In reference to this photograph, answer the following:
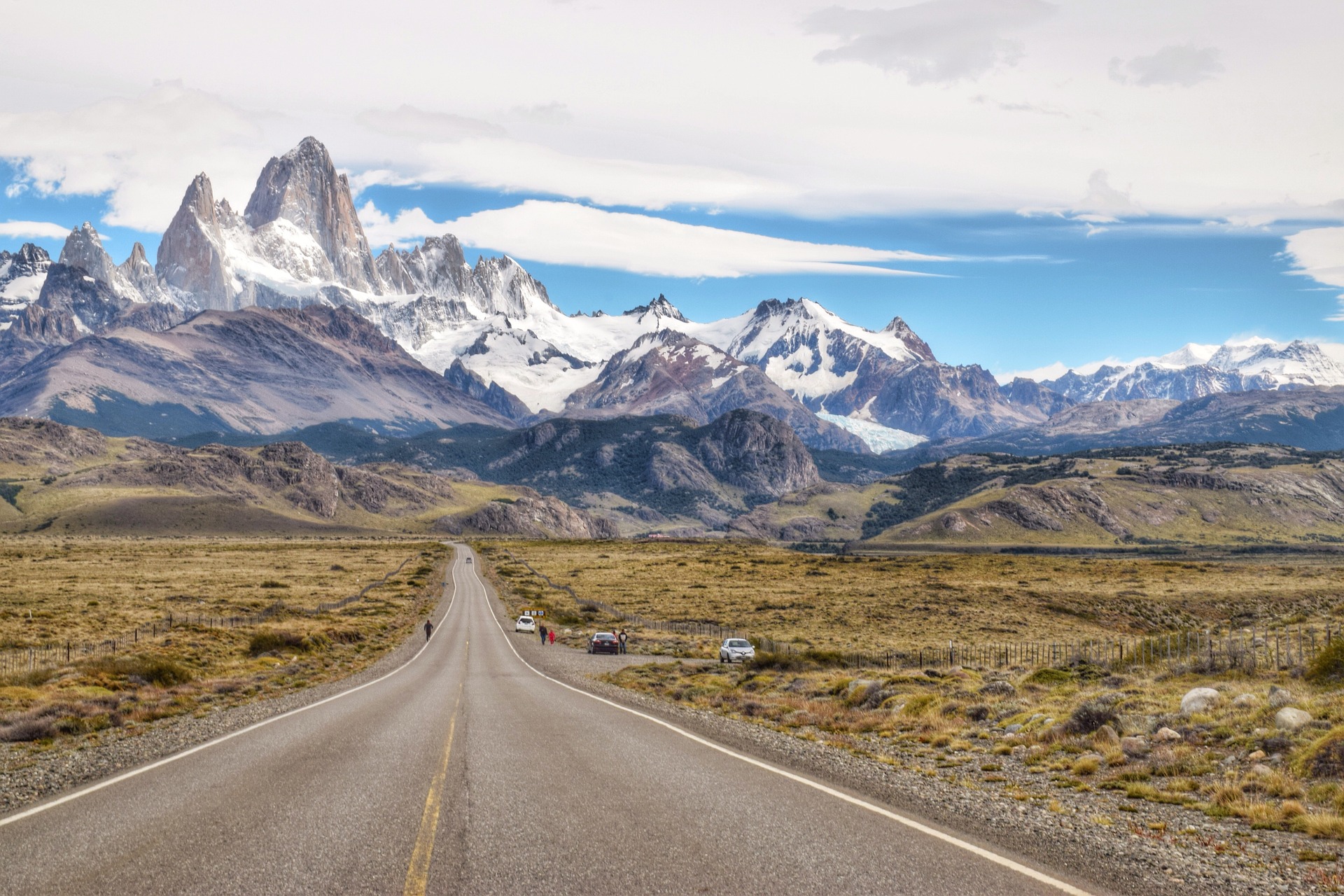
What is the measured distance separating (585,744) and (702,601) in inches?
3045

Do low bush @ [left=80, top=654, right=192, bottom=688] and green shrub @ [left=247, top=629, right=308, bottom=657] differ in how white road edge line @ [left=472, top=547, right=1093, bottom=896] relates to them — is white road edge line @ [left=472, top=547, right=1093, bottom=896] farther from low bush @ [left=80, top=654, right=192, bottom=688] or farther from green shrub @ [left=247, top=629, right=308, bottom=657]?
green shrub @ [left=247, top=629, right=308, bottom=657]

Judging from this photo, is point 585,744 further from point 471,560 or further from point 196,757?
point 471,560

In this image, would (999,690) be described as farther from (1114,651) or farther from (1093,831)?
(1114,651)

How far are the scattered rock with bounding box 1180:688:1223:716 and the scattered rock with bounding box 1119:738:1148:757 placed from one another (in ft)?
5.61

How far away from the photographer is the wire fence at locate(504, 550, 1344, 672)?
1051 inches

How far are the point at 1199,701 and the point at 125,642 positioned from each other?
169 ft

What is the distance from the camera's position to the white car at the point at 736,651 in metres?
47.8

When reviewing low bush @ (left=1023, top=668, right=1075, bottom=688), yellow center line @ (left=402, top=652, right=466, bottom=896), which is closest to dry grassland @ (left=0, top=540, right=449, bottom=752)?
yellow center line @ (left=402, top=652, right=466, bottom=896)

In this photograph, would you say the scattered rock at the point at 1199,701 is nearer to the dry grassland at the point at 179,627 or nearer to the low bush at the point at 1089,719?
the low bush at the point at 1089,719

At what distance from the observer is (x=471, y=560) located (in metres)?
167

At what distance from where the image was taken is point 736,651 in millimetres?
48594

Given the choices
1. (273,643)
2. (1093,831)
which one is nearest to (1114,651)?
(1093,831)

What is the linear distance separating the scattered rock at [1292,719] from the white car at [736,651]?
A: 3215 centimetres

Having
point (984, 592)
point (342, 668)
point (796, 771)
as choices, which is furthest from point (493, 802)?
point (984, 592)
